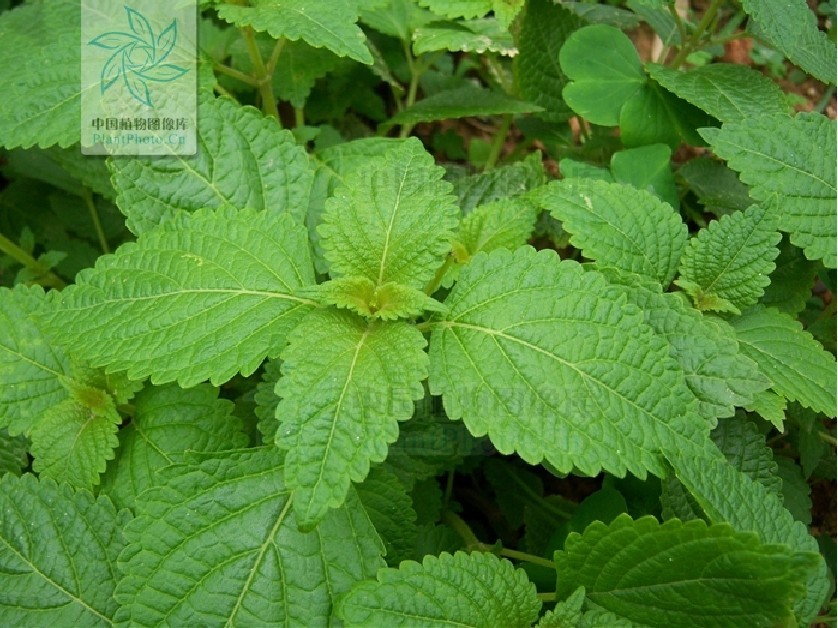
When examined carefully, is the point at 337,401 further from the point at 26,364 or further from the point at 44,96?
the point at 44,96

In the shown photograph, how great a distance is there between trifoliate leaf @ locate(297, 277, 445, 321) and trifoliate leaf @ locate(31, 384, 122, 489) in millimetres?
623

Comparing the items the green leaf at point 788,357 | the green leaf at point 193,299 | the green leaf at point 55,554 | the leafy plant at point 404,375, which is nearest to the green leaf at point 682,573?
the leafy plant at point 404,375

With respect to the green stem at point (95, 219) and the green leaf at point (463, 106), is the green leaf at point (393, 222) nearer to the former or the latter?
the green leaf at point (463, 106)

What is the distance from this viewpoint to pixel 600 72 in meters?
2.49

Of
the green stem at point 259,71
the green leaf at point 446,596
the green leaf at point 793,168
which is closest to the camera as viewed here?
the green leaf at point 446,596

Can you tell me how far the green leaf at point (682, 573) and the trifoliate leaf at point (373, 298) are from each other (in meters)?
0.60

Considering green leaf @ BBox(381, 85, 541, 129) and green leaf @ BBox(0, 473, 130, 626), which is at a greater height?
green leaf @ BBox(381, 85, 541, 129)

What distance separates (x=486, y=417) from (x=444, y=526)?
0.80 meters

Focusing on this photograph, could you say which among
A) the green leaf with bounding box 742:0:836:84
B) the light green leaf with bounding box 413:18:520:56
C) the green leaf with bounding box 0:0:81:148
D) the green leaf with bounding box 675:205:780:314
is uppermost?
the green leaf with bounding box 742:0:836:84

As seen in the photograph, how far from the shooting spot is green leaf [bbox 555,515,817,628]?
142 cm

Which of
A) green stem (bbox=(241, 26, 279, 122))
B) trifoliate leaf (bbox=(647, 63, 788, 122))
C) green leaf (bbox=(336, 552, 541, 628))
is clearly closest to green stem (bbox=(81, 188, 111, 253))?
green stem (bbox=(241, 26, 279, 122))

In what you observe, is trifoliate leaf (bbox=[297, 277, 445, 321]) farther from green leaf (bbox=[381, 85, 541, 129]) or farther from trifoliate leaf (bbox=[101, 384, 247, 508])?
green leaf (bbox=[381, 85, 541, 129])

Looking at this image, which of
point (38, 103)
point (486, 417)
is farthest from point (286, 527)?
point (38, 103)

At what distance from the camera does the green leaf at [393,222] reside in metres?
1.69
